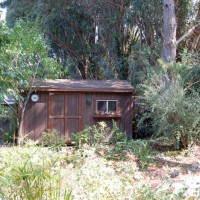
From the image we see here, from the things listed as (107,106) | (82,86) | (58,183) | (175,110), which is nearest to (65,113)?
(82,86)

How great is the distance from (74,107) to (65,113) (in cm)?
35

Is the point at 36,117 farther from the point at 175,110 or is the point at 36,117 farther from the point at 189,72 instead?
the point at 189,72

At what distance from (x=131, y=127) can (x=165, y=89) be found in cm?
232

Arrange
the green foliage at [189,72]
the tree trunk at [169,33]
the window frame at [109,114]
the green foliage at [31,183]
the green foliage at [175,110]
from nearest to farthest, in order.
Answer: the green foliage at [31,183], the green foliage at [175,110], the green foliage at [189,72], the window frame at [109,114], the tree trunk at [169,33]

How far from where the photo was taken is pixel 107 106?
32.7ft

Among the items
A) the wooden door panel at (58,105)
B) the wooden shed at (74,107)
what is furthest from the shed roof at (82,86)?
the wooden door panel at (58,105)

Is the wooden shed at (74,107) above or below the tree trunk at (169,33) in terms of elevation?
below

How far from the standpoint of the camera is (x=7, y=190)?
2682 mm

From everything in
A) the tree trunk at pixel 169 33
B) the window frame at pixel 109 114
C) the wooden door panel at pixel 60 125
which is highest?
the tree trunk at pixel 169 33

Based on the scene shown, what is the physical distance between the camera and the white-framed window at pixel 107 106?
988 cm

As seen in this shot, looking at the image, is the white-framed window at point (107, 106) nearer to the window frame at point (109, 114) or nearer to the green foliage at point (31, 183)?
the window frame at point (109, 114)

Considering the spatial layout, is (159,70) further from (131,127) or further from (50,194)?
(50,194)

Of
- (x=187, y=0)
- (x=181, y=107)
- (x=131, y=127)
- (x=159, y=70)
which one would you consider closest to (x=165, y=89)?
(x=181, y=107)

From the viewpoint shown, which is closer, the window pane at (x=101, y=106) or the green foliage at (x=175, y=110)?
the green foliage at (x=175, y=110)
